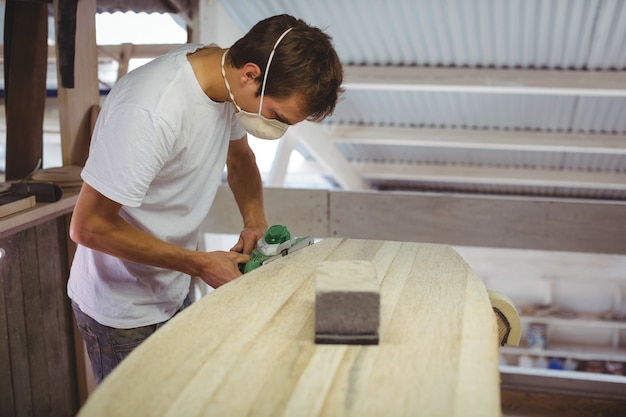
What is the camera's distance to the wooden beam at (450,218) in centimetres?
356

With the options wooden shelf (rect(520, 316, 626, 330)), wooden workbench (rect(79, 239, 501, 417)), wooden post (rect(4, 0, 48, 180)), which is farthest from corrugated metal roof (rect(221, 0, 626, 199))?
wooden shelf (rect(520, 316, 626, 330))

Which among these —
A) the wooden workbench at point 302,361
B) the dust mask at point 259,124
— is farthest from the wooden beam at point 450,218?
the wooden workbench at point 302,361

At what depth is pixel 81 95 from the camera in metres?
2.90

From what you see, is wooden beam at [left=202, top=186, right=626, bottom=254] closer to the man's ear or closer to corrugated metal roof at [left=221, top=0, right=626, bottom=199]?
corrugated metal roof at [left=221, top=0, right=626, bottom=199]

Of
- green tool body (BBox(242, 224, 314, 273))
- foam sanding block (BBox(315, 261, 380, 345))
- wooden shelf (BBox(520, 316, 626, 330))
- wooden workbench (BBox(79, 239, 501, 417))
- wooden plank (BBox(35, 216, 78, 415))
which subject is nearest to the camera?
wooden workbench (BBox(79, 239, 501, 417))

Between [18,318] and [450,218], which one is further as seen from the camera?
[450,218]

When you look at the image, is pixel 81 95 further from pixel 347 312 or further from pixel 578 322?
pixel 578 322

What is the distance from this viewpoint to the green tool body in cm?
187

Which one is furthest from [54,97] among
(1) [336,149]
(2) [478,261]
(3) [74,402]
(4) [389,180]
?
(2) [478,261]

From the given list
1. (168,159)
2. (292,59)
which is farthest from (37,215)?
(292,59)

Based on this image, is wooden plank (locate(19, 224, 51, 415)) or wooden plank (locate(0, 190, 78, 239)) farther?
wooden plank (locate(19, 224, 51, 415))

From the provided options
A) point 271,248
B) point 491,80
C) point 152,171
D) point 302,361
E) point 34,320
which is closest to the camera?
point 302,361

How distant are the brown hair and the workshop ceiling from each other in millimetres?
2431

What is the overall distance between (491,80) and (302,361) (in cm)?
384
